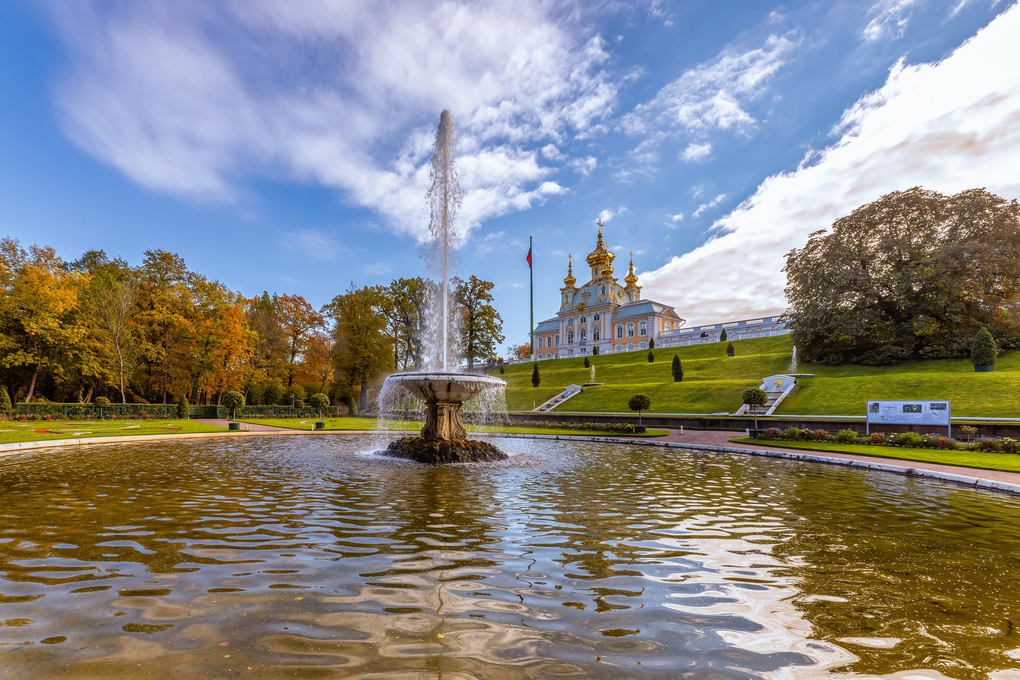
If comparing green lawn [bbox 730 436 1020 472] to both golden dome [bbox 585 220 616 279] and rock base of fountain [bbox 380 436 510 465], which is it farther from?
golden dome [bbox 585 220 616 279]

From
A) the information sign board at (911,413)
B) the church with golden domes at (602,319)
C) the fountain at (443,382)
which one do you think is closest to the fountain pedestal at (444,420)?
the fountain at (443,382)

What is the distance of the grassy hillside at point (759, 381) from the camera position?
893 inches

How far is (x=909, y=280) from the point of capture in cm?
3278

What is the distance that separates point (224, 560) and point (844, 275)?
43689 millimetres

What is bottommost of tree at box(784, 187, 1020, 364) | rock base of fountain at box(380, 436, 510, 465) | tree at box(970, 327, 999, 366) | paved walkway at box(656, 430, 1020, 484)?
paved walkway at box(656, 430, 1020, 484)

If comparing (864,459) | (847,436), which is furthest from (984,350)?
(864,459)

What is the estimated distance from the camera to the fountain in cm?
1270

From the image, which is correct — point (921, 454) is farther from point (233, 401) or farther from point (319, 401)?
point (233, 401)

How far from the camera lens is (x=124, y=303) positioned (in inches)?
1259

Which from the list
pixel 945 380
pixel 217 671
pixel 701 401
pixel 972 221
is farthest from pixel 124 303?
pixel 972 221

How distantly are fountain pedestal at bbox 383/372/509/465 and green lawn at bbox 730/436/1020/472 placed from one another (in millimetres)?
11801

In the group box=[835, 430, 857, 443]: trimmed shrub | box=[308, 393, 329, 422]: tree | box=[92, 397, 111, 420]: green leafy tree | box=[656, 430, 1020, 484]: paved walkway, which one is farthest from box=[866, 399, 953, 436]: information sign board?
box=[92, 397, 111, 420]: green leafy tree

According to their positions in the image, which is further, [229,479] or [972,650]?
[229,479]

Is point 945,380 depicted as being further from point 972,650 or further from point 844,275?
point 972,650
